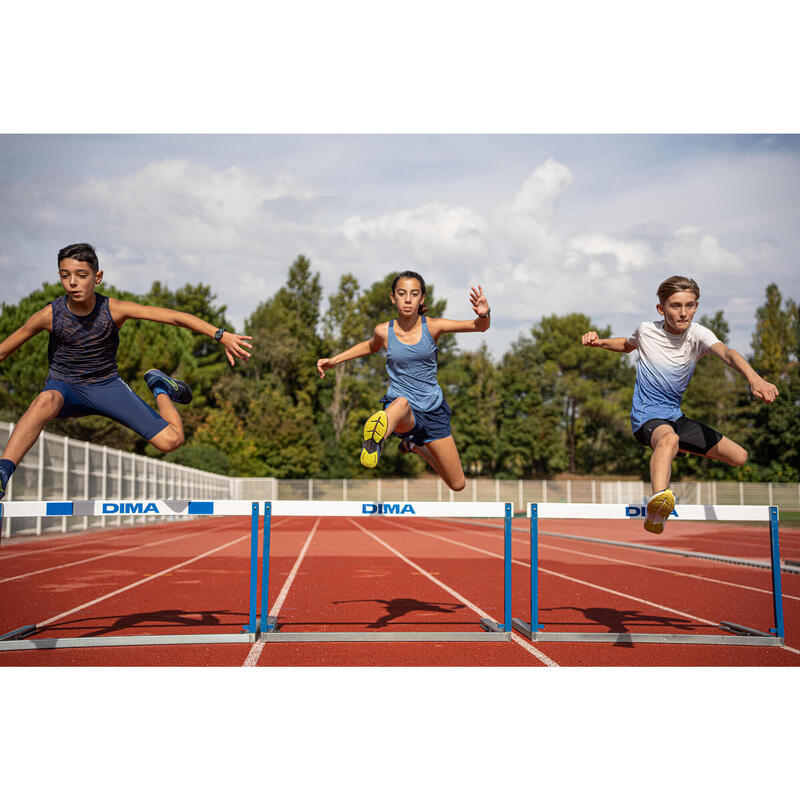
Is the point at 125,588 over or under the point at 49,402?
under

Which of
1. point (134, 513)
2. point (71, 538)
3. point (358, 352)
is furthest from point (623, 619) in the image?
point (71, 538)

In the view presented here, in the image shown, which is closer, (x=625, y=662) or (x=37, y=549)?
(x=625, y=662)

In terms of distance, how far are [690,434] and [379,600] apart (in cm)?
457

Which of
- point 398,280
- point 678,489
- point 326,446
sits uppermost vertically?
→ point 398,280

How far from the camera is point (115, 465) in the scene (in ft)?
64.7

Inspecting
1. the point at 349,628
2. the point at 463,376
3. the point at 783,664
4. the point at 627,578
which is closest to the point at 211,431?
the point at 463,376

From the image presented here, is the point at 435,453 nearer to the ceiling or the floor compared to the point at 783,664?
nearer to the ceiling

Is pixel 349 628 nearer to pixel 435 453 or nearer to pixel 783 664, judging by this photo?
pixel 435 453

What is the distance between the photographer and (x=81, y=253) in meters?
3.92

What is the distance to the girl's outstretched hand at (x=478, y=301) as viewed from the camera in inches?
161

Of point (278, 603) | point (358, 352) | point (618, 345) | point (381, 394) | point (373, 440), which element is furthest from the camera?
point (381, 394)

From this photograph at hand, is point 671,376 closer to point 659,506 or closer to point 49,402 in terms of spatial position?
point 659,506

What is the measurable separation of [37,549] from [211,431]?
19.3 meters

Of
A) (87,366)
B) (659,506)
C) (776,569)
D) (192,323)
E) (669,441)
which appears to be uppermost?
(192,323)
